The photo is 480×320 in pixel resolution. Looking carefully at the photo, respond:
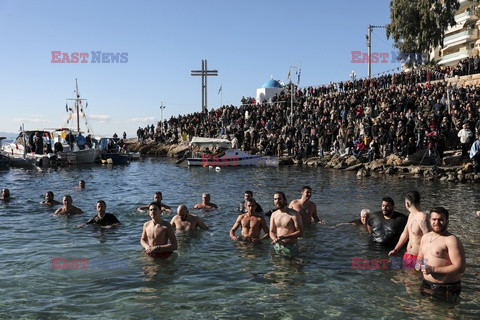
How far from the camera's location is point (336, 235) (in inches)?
544

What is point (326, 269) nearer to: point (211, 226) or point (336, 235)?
point (336, 235)

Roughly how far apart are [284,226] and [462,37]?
6289 centimetres

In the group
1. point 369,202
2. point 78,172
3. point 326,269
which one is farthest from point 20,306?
point 78,172

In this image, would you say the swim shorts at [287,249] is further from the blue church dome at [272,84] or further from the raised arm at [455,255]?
the blue church dome at [272,84]

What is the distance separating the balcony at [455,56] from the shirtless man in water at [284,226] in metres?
59.7

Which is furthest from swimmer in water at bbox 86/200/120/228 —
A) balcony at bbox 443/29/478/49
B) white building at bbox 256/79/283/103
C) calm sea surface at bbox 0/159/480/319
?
balcony at bbox 443/29/478/49

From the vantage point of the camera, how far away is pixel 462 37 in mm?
64125

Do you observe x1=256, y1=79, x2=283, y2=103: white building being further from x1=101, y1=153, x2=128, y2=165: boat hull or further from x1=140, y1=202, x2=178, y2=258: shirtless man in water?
x1=140, y1=202, x2=178, y2=258: shirtless man in water

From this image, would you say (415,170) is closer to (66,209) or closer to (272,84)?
(66,209)

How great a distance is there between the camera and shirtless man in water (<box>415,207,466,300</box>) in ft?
23.0

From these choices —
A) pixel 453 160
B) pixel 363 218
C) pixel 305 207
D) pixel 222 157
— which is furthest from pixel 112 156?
pixel 363 218

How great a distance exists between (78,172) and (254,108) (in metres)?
20.2

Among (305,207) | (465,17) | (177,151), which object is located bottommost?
(305,207)

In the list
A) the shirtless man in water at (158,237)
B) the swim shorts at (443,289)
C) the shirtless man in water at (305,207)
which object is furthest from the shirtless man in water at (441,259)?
the shirtless man in water at (305,207)
